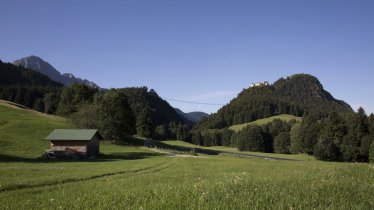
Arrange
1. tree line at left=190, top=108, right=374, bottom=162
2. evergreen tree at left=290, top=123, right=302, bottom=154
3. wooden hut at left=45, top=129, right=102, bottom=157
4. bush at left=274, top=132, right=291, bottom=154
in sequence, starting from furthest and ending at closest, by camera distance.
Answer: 1. bush at left=274, top=132, right=291, bottom=154
2. evergreen tree at left=290, top=123, right=302, bottom=154
3. tree line at left=190, top=108, right=374, bottom=162
4. wooden hut at left=45, top=129, right=102, bottom=157

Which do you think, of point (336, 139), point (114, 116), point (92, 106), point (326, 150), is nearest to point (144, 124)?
point (92, 106)

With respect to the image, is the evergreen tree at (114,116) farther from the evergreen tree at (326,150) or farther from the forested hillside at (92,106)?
the evergreen tree at (326,150)

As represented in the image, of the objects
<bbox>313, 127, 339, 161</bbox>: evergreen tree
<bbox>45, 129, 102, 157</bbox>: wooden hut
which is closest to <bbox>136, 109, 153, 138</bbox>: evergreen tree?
<bbox>313, 127, 339, 161</bbox>: evergreen tree

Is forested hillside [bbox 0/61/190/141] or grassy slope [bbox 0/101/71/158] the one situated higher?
forested hillside [bbox 0/61/190/141]

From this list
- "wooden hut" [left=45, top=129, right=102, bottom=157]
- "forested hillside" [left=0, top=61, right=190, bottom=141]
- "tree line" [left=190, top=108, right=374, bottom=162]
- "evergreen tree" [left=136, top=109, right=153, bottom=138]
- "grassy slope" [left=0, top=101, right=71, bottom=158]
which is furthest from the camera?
"evergreen tree" [left=136, top=109, right=153, bottom=138]

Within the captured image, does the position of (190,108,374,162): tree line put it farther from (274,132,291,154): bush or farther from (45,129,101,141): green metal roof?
(45,129,101,141): green metal roof

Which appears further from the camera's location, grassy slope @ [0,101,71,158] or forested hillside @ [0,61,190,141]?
forested hillside @ [0,61,190,141]

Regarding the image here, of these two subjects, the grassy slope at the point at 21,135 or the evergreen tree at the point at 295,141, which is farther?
the evergreen tree at the point at 295,141

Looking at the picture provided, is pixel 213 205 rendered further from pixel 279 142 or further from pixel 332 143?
pixel 279 142

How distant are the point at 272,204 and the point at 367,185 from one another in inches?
162

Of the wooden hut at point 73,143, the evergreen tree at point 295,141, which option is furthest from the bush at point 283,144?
the wooden hut at point 73,143

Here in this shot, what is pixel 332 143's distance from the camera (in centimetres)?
10012

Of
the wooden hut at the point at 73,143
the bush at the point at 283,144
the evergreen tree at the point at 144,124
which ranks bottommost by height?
the wooden hut at the point at 73,143

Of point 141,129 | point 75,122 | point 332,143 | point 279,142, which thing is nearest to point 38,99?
point 141,129
